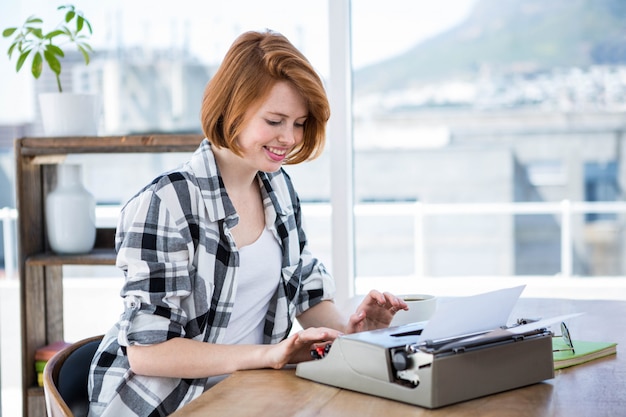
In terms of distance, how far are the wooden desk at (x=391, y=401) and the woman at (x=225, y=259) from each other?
95 mm

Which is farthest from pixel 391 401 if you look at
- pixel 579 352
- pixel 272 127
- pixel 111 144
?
pixel 111 144

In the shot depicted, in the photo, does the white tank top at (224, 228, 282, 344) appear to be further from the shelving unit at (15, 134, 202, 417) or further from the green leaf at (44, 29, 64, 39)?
the green leaf at (44, 29, 64, 39)

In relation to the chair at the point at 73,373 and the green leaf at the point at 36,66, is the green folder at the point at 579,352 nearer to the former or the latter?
the chair at the point at 73,373

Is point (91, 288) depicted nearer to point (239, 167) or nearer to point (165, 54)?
point (165, 54)

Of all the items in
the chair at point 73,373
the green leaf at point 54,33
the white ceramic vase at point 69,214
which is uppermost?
the green leaf at point 54,33

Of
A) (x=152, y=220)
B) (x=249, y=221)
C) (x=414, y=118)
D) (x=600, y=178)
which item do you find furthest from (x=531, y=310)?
(x=600, y=178)

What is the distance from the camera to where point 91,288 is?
3133mm

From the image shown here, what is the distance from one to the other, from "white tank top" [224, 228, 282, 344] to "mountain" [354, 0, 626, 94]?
3361 millimetres

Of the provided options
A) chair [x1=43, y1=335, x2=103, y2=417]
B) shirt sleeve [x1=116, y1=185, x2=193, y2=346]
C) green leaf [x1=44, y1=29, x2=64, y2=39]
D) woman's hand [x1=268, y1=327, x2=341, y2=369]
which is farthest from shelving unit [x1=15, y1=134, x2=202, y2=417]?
woman's hand [x1=268, y1=327, x2=341, y2=369]

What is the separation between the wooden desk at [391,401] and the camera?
1.07m

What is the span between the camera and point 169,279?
1410 millimetres

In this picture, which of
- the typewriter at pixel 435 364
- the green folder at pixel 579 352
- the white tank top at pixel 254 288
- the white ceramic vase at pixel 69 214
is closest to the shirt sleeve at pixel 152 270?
the white tank top at pixel 254 288

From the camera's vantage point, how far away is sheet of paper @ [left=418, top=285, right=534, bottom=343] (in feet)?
3.60

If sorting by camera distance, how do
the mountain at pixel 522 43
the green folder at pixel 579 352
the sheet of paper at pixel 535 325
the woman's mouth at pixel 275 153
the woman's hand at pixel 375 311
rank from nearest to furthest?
the sheet of paper at pixel 535 325 → the green folder at pixel 579 352 → the woman's hand at pixel 375 311 → the woman's mouth at pixel 275 153 → the mountain at pixel 522 43
